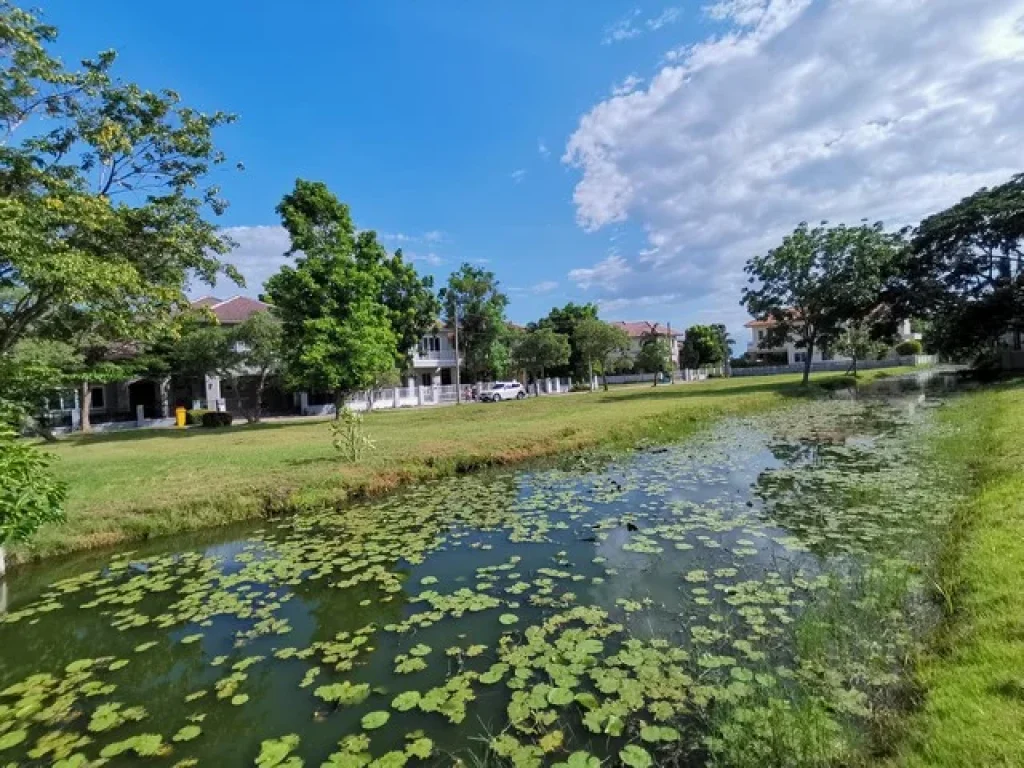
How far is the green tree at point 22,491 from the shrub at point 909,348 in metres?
67.9

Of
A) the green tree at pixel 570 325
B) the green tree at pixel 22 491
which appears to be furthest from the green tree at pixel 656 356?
the green tree at pixel 22 491

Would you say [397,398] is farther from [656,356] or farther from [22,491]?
[22,491]

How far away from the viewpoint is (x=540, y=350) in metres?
40.9

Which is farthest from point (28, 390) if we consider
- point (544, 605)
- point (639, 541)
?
point (639, 541)

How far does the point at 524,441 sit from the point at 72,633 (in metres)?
10.1

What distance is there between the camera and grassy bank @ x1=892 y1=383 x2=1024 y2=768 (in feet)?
8.02

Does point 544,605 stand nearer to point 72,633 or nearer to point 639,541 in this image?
point 639,541

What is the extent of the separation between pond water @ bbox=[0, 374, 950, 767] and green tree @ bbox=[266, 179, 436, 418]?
48.8 ft

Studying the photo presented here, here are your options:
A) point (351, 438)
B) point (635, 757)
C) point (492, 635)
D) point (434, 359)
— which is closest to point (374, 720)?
point (492, 635)

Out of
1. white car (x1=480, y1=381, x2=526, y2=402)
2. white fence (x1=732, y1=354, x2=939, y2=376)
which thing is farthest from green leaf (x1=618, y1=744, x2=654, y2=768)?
white fence (x1=732, y1=354, x2=939, y2=376)

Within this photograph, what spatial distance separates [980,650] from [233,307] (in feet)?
126

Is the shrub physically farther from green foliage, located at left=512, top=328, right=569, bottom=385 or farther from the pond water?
the pond water

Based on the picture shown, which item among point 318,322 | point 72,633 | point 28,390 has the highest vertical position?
point 318,322

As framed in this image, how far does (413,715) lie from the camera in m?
3.53
